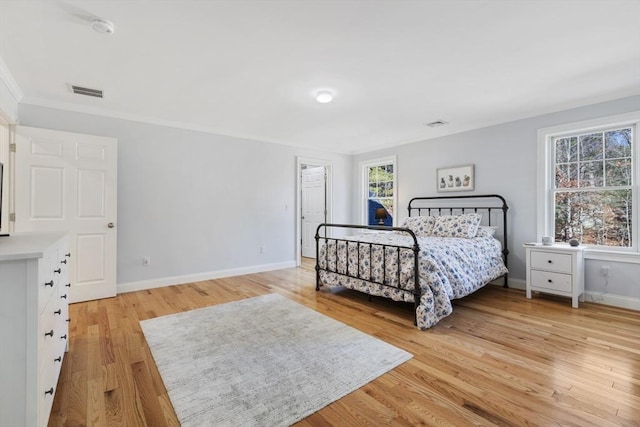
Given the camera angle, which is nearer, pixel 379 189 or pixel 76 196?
pixel 76 196

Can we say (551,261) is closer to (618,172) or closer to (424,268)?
(618,172)

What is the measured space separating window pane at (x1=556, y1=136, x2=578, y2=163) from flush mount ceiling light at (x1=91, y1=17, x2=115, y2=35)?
4.90m

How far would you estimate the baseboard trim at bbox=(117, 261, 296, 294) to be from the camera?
3.94 metres

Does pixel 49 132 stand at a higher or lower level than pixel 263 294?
higher

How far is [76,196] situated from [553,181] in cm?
593

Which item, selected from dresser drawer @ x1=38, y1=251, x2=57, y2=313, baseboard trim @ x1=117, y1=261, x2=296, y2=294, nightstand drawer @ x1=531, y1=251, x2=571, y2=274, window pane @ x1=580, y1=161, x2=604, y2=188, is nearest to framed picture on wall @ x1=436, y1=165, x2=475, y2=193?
window pane @ x1=580, y1=161, x2=604, y2=188

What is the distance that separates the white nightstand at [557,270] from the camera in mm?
3283

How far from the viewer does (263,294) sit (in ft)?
12.5

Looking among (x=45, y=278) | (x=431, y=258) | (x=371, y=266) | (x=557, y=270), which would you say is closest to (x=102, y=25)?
(x=45, y=278)

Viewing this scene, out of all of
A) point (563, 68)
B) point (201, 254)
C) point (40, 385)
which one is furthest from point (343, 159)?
point (40, 385)

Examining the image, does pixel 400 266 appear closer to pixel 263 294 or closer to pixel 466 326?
pixel 466 326

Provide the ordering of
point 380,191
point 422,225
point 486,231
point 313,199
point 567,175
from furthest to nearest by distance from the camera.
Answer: point 313,199 → point 380,191 → point 422,225 → point 486,231 → point 567,175

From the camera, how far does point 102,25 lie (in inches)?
79.6

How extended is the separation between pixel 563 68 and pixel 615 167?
1611mm
